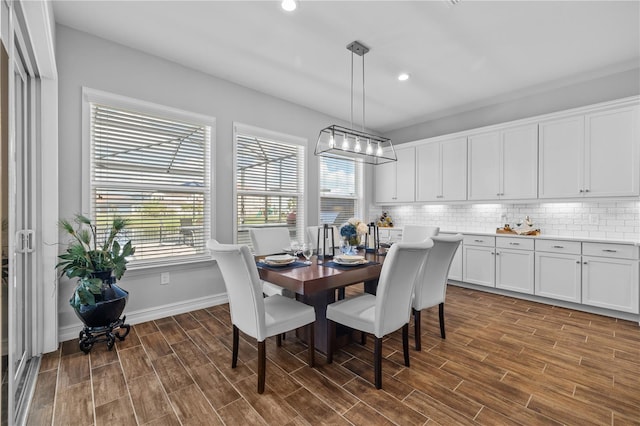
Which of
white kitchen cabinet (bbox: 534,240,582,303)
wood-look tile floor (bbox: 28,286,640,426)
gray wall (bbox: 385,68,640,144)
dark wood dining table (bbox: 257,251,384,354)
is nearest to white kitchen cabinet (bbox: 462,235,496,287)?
white kitchen cabinet (bbox: 534,240,582,303)

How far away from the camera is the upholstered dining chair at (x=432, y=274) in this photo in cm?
251

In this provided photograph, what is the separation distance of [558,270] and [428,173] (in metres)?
2.32

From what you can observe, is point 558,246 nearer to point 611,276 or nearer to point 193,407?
point 611,276

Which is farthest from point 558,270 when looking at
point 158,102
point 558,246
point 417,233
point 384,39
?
point 158,102

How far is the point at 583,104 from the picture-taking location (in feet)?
12.7

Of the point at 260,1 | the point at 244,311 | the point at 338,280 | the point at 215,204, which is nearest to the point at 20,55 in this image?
the point at 260,1

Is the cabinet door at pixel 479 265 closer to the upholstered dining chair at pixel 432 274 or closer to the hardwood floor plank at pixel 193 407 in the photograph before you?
the upholstered dining chair at pixel 432 274

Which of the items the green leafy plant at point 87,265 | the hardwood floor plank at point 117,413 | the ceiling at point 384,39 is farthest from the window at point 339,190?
the hardwood floor plank at point 117,413

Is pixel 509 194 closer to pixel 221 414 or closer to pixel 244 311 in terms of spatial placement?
pixel 244 311

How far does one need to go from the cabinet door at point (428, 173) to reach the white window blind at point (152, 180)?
356 centimetres

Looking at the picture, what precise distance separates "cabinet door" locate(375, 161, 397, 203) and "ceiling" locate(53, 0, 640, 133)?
1.84 m

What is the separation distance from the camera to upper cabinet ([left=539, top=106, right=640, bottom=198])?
11.2 feet

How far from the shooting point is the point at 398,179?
5648 mm

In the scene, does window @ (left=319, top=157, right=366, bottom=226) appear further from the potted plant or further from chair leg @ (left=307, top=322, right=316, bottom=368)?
the potted plant
